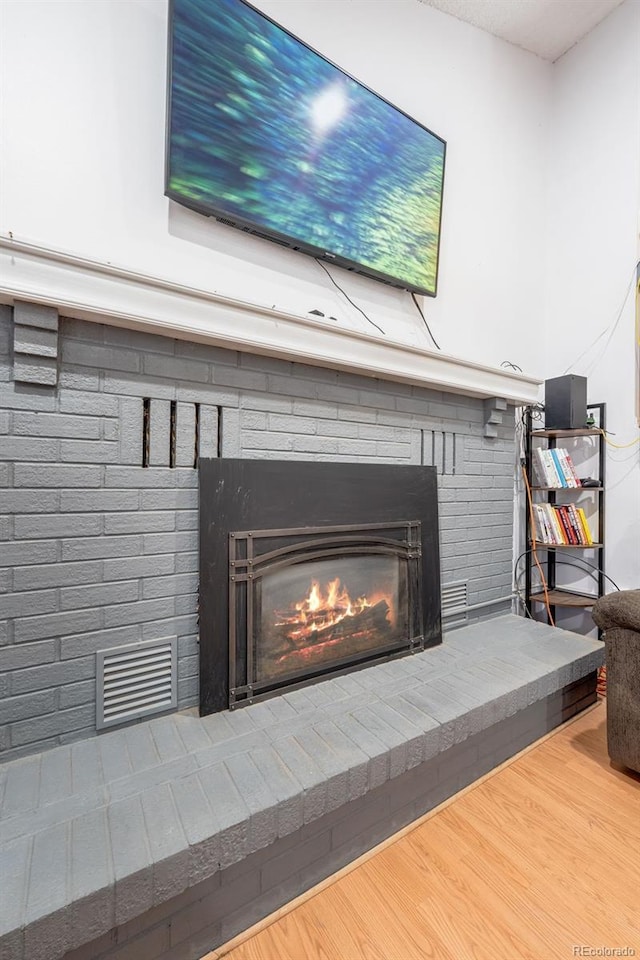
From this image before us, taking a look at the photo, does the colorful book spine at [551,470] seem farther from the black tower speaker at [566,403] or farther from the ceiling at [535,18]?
the ceiling at [535,18]

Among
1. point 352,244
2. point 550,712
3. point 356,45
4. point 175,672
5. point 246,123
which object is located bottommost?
point 550,712

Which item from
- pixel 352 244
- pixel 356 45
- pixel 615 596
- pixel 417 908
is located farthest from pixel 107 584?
pixel 356 45

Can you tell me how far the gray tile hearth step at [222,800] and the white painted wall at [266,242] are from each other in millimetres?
1365

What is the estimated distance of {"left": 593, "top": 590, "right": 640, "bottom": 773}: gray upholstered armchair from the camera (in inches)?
57.3

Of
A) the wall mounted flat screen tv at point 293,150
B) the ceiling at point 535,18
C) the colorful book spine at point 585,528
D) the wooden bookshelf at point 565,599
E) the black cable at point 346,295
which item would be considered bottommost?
the wooden bookshelf at point 565,599

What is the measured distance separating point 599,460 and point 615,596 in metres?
1.18

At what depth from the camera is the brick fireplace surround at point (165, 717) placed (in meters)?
0.88

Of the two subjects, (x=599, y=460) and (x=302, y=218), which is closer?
(x=302, y=218)

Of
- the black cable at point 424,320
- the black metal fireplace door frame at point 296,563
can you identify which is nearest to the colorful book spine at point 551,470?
the black cable at point 424,320

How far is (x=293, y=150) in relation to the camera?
1.56m

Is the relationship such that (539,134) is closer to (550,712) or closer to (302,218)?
(302,218)

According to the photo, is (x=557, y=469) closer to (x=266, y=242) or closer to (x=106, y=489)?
(x=266, y=242)

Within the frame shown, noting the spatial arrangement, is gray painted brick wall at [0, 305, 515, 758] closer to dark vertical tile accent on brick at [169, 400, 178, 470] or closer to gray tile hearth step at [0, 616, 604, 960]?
dark vertical tile accent on brick at [169, 400, 178, 470]

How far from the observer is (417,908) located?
106 cm
